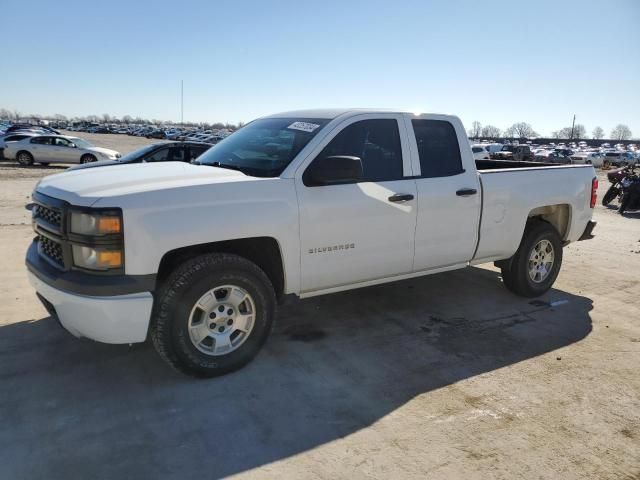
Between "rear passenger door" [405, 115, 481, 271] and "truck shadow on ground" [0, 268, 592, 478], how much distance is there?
0.74 m

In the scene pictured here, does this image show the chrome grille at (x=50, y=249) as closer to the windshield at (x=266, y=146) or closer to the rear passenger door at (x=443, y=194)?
the windshield at (x=266, y=146)

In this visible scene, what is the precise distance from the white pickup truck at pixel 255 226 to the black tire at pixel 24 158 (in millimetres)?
21493

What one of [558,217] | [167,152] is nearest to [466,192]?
[558,217]

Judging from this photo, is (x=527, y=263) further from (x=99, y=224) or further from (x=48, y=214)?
(x=48, y=214)

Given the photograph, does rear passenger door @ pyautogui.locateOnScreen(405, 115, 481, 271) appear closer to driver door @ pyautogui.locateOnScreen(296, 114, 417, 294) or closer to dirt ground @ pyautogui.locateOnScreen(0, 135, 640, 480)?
driver door @ pyautogui.locateOnScreen(296, 114, 417, 294)

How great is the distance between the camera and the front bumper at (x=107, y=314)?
325 cm

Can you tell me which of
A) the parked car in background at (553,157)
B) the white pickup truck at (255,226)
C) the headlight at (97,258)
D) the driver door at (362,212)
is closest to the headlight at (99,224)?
the white pickup truck at (255,226)

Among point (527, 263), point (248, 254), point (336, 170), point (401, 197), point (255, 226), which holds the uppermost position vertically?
point (336, 170)

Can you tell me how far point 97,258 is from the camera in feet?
10.8

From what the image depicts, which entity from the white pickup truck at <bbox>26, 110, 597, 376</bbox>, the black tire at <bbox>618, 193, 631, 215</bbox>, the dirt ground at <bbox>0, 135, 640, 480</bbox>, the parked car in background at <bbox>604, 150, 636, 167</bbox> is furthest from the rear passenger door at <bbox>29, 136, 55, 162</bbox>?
the parked car in background at <bbox>604, 150, 636, 167</bbox>

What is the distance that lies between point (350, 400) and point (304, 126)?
226 cm

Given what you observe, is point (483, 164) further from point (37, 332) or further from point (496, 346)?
point (37, 332)

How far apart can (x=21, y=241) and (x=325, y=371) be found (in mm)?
5740

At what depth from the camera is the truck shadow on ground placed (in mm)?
2918
